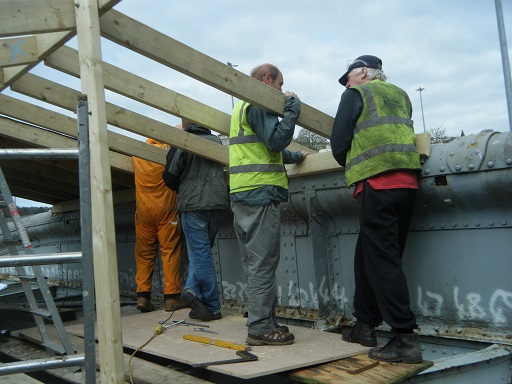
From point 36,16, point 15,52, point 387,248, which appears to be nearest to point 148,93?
point 15,52

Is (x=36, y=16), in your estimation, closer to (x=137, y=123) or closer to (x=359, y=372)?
(x=137, y=123)

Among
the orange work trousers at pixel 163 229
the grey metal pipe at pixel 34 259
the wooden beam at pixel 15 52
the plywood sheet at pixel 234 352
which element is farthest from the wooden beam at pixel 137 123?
the grey metal pipe at pixel 34 259

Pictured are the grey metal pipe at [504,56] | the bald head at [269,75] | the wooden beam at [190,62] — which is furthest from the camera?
the grey metal pipe at [504,56]

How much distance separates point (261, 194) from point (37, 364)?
2188mm

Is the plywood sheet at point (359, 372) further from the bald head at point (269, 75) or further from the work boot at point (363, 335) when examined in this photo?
the bald head at point (269, 75)

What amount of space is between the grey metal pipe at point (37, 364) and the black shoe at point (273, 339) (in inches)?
73.5

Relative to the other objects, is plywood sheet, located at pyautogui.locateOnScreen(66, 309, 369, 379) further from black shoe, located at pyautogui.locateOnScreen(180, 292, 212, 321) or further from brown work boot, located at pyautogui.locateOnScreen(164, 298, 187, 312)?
brown work boot, located at pyautogui.locateOnScreen(164, 298, 187, 312)

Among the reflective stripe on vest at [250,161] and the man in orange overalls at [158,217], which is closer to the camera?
the reflective stripe on vest at [250,161]

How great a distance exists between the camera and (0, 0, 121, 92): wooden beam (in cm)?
369

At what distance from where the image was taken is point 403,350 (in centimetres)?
375

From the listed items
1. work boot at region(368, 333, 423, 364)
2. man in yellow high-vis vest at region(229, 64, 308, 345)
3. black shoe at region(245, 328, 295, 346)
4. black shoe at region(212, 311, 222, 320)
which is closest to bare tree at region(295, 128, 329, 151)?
black shoe at region(212, 311, 222, 320)

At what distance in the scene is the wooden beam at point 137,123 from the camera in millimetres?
5758

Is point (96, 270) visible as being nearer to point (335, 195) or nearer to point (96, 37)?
point (96, 37)

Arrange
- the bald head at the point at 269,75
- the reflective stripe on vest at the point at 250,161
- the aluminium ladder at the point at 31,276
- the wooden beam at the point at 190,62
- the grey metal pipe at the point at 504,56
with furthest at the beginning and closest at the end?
the grey metal pipe at the point at 504,56 < the bald head at the point at 269,75 < the reflective stripe on vest at the point at 250,161 < the wooden beam at the point at 190,62 < the aluminium ladder at the point at 31,276
